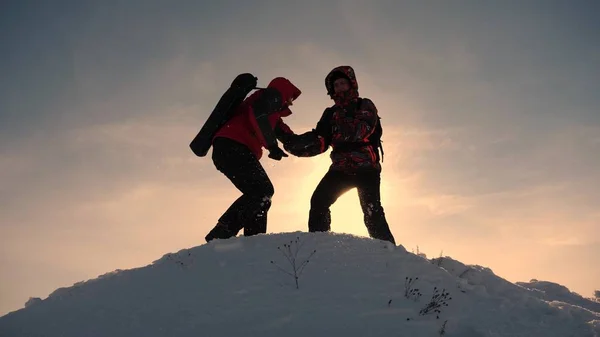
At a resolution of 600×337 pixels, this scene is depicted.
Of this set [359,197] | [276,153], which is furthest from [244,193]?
[359,197]

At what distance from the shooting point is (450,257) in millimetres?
6668

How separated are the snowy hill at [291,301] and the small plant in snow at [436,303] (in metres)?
0.01

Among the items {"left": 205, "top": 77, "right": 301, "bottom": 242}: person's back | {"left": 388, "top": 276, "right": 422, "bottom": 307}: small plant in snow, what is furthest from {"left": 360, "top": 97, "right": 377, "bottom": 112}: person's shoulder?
{"left": 388, "top": 276, "right": 422, "bottom": 307}: small plant in snow

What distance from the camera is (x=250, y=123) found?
255 inches

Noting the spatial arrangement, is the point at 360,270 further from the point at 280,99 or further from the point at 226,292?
the point at 280,99

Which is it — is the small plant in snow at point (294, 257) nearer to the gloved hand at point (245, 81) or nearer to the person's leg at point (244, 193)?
the person's leg at point (244, 193)

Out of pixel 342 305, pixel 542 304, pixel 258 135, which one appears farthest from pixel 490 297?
pixel 258 135

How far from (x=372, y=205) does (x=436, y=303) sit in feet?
8.45

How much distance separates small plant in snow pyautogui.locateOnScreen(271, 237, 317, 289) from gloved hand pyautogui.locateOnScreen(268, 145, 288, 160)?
1578 mm

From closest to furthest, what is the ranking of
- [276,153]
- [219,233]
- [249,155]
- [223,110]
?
[219,233]
[249,155]
[223,110]
[276,153]

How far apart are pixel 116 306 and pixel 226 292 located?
3.19ft

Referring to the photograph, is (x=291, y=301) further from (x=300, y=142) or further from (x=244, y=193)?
(x=300, y=142)

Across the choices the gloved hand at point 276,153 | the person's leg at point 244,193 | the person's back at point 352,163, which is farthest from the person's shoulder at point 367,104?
the person's leg at point 244,193

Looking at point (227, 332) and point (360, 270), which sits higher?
point (360, 270)
